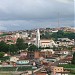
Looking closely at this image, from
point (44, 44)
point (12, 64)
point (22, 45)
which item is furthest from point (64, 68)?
point (44, 44)

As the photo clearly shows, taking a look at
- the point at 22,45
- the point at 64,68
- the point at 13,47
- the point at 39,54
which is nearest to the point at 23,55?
the point at 39,54

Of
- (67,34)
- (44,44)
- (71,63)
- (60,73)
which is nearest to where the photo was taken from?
(60,73)

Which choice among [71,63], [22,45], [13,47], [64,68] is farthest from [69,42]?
[64,68]

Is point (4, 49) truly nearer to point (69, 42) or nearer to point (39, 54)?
point (39, 54)

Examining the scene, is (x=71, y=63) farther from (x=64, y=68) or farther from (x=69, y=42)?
(x=69, y=42)

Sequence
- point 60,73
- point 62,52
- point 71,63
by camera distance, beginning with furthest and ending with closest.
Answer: point 62,52 < point 71,63 < point 60,73

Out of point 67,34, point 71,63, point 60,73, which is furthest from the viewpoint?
point 67,34

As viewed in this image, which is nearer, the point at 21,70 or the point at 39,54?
the point at 21,70

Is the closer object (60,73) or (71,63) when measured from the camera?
(60,73)

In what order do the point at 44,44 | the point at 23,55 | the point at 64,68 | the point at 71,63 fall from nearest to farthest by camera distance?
the point at 64,68 → the point at 71,63 → the point at 23,55 → the point at 44,44
